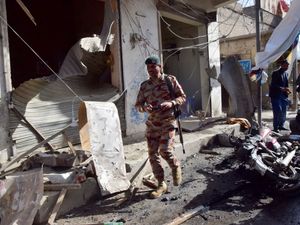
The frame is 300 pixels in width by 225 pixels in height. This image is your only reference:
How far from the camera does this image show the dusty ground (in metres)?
4.34

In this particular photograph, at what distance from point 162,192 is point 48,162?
1676 mm

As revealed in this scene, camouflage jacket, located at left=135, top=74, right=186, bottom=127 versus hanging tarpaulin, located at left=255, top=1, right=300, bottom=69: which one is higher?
hanging tarpaulin, located at left=255, top=1, right=300, bottom=69

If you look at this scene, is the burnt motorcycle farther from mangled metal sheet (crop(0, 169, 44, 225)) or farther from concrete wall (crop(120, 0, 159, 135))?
mangled metal sheet (crop(0, 169, 44, 225))

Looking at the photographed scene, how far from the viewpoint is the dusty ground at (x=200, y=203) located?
14.2 ft

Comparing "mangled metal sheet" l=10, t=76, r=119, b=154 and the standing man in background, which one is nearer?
"mangled metal sheet" l=10, t=76, r=119, b=154

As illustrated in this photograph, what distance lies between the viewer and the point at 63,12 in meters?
9.26

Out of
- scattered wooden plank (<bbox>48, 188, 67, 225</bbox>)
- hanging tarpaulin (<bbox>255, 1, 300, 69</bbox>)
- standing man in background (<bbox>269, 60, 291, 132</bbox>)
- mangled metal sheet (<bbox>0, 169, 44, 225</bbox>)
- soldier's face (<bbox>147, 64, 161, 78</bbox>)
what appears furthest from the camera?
standing man in background (<bbox>269, 60, 291, 132</bbox>)

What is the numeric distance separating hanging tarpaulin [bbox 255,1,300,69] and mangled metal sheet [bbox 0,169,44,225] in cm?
484

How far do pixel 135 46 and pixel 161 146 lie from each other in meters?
3.60

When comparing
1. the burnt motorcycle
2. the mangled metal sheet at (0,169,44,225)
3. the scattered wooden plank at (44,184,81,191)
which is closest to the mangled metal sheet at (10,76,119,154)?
the scattered wooden plank at (44,184,81,191)

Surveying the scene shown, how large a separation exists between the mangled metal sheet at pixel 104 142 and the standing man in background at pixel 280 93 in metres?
5.27

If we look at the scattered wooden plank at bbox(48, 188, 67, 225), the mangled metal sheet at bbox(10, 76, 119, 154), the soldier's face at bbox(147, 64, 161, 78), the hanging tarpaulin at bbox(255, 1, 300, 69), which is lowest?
the scattered wooden plank at bbox(48, 188, 67, 225)

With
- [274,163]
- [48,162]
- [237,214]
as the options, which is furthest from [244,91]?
[48,162]

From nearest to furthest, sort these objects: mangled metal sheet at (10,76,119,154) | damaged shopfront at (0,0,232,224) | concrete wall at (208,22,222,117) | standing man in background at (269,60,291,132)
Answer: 1. damaged shopfront at (0,0,232,224)
2. mangled metal sheet at (10,76,119,154)
3. standing man in background at (269,60,291,132)
4. concrete wall at (208,22,222,117)
